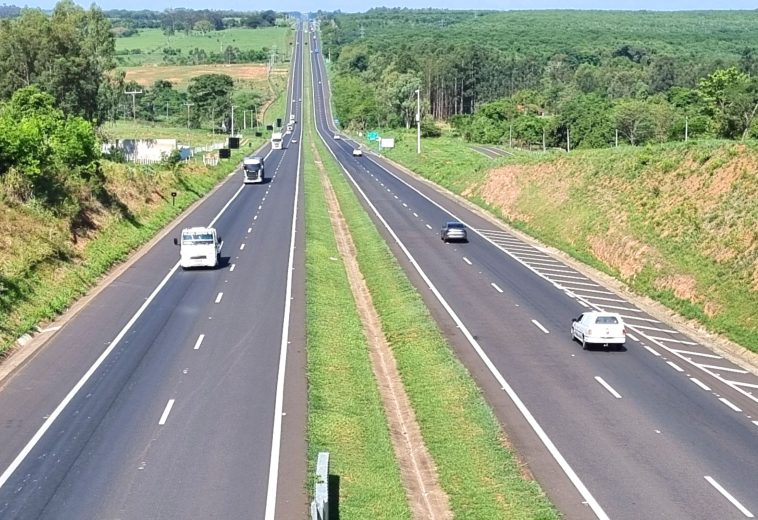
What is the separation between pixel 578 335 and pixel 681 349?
4153mm

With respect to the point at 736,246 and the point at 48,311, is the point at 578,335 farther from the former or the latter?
the point at 48,311

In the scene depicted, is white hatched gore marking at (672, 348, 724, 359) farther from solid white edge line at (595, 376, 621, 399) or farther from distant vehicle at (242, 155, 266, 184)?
distant vehicle at (242, 155, 266, 184)

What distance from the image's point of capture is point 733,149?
58.0 m

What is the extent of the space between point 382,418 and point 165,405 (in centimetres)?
662

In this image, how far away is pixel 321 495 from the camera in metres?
20.6

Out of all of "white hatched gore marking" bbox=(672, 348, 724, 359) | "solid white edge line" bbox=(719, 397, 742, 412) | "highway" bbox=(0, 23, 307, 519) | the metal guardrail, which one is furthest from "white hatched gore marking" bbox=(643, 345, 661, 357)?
the metal guardrail

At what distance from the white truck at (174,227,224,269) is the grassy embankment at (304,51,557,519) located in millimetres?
5922

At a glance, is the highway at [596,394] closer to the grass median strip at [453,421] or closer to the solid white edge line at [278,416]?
the grass median strip at [453,421]

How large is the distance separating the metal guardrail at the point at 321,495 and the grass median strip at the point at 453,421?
3545 millimetres

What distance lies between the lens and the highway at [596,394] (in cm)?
2452

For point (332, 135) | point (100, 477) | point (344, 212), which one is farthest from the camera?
point (332, 135)

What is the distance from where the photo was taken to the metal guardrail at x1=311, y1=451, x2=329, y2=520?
789 inches

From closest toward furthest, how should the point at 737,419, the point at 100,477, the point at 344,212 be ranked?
1. the point at 100,477
2. the point at 737,419
3. the point at 344,212

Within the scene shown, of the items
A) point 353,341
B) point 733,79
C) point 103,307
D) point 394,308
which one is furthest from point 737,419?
point 733,79
